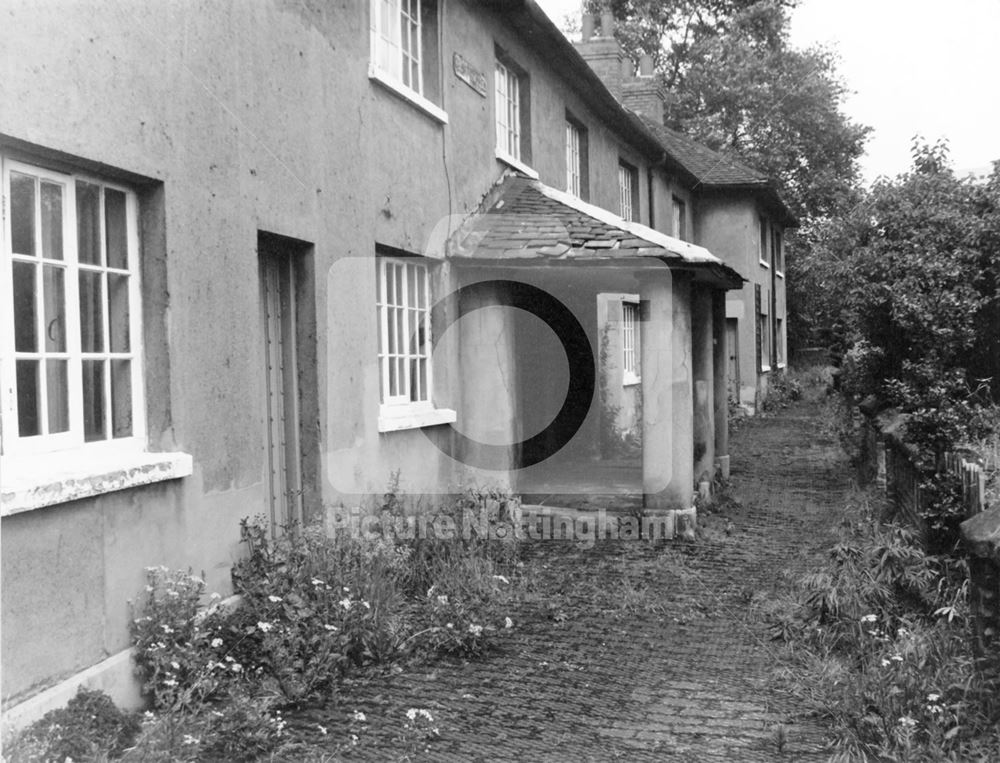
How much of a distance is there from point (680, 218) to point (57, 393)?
2113 centimetres

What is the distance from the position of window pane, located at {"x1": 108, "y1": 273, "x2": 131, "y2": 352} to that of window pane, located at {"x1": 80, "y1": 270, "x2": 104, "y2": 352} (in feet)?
0.40

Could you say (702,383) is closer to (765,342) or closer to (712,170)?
(712,170)

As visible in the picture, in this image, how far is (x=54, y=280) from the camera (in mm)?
4738

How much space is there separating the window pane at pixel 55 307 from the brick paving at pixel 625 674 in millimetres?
2427

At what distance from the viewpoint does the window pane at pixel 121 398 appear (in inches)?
207

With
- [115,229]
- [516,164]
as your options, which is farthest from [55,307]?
[516,164]

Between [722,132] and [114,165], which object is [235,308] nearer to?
[114,165]

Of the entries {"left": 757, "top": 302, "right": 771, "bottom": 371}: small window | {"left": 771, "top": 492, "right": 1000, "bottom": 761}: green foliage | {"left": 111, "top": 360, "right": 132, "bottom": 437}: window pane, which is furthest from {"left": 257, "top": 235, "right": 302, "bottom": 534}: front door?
{"left": 757, "top": 302, "right": 771, "bottom": 371}: small window

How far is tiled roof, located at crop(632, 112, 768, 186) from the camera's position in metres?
24.9

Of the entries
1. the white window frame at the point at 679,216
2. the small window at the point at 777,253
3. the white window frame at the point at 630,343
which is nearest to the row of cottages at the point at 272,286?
the white window frame at the point at 630,343

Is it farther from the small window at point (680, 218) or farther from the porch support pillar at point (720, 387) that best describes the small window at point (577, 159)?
the small window at point (680, 218)

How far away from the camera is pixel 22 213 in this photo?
454 cm

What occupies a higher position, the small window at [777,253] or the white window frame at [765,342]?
the small window at [777,253]

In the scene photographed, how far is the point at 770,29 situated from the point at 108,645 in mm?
38890
